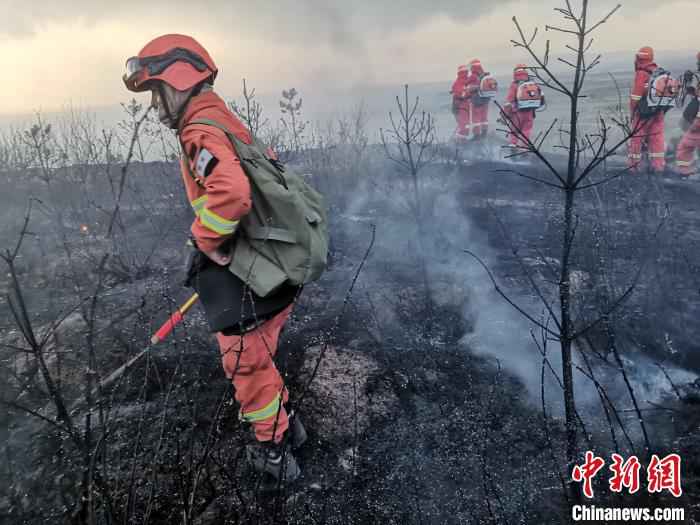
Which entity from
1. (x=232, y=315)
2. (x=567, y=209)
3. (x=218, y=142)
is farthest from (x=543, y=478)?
(x=218, y=142)

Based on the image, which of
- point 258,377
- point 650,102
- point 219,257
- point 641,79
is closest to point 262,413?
point 258,377

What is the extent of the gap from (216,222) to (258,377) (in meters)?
0.86

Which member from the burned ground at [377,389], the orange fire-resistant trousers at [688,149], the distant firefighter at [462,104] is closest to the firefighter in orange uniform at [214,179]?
the burned ground at [377,389]

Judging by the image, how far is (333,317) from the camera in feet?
13.6

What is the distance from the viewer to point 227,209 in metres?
2.08

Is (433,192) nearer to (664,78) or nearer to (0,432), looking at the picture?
(664,78)

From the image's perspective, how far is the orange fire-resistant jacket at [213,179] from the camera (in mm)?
2061

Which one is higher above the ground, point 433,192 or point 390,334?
point 433,192

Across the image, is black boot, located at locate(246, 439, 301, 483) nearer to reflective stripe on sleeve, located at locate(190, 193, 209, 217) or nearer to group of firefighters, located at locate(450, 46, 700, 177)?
reflective stripe on sleeve, located at locate(190, 193, 209, 217)

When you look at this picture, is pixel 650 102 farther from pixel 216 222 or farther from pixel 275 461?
pixel 275 461

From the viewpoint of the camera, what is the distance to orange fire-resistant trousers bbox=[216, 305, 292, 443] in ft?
7.53

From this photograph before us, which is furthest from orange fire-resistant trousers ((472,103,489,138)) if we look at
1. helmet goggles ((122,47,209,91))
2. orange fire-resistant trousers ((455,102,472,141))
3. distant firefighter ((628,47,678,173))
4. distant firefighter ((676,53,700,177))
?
helmet goggles ((122,47,209,91))

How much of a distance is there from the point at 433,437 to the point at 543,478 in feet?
2.11

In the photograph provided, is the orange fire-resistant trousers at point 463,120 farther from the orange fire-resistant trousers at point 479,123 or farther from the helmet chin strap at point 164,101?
the helmet chin strap at point 164,101
